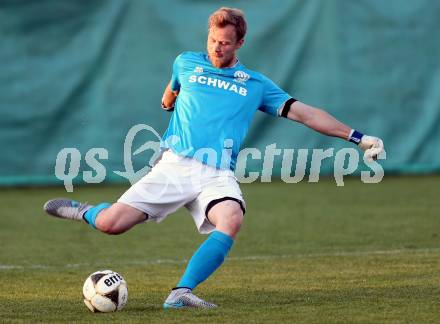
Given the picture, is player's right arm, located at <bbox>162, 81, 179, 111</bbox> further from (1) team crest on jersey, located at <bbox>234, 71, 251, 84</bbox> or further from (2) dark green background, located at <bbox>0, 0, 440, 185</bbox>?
(2) dark green background, located at <bbox>0, 0, 440, 185</bbox>

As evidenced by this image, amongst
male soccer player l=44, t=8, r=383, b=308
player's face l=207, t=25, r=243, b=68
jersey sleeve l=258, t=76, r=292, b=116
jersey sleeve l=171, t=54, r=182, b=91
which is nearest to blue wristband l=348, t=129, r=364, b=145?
male soccer player l=44, t=8, r=383, b=308

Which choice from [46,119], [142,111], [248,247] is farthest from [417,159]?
[248,247]

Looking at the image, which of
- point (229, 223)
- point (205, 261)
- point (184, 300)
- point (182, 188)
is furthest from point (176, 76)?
point (184, 300)

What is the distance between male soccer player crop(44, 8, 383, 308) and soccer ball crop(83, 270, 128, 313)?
40 cm

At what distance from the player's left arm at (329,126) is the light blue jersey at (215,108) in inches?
3.7

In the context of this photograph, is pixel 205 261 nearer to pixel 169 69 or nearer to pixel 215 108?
pixel 215 108

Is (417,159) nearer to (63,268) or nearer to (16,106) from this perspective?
(16,106)

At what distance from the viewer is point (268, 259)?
8883 millimetres

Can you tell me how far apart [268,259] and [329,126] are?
245 cm

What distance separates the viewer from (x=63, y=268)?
8.45m

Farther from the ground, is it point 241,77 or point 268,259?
point 241,77

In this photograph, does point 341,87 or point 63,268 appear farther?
point 341,87

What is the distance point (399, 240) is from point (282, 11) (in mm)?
5787

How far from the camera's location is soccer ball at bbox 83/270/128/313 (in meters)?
6.28
